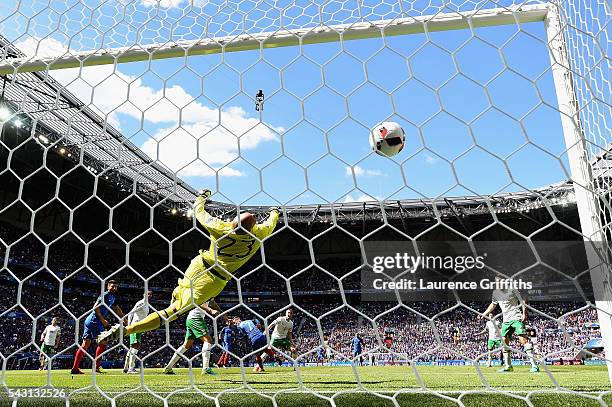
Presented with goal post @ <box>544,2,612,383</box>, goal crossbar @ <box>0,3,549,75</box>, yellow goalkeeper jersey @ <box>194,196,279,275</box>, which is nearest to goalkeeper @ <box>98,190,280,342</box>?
yellow goalkeeper jersey @ <box>194,196,279,275</box>

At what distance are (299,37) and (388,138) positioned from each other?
1161 mm

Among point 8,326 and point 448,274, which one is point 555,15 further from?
point 448,274

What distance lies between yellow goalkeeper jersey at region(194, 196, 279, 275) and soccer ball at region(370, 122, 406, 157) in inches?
→ 34.8

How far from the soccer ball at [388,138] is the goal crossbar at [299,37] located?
936 mm

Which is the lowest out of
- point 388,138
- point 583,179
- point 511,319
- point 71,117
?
point 511,319

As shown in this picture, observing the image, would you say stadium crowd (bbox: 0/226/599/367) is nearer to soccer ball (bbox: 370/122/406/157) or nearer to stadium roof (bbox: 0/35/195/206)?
stadium roof (bbox: 0/35/195/206)

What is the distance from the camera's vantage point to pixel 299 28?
2.27 m

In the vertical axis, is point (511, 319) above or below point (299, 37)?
below

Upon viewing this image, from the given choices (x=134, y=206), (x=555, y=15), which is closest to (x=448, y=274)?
(x=134, y=206)

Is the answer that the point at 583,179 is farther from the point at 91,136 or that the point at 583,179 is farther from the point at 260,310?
the point at 260,310

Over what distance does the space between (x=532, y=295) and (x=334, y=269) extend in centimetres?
874

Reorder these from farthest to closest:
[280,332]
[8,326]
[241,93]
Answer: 1. [8,326]
2. [280,332]
3. [241,93]

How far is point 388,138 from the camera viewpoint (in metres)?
3.11

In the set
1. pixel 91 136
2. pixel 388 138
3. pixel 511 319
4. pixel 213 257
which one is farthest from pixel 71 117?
pixel 511 319
